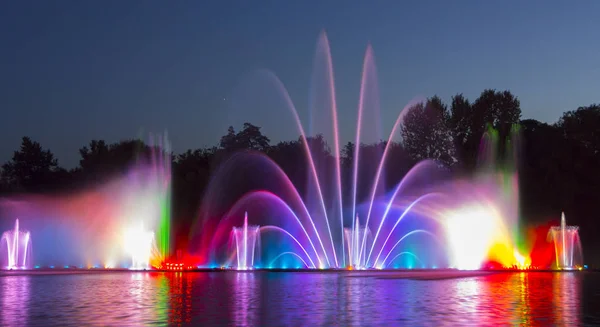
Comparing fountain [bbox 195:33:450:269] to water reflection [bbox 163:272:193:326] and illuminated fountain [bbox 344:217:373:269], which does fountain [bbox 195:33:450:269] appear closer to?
illuminated fountain [bbox 344:217:373:269]

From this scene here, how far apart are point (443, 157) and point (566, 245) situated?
65.8ft

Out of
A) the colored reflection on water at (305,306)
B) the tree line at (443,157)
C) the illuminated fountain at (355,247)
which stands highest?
the tree line at (443,157)

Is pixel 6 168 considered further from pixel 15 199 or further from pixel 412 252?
pixel 412 252

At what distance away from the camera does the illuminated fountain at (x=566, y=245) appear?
165 feet

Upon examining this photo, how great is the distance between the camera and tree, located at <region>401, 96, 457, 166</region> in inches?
2758

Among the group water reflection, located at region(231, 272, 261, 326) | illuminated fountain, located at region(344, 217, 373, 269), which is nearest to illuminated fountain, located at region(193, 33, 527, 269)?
illuminated fountain, located at region(344, 217, 373, 269)

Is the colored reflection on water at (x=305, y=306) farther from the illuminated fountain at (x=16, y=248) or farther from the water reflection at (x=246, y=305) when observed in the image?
the illuminated fountain at (x=16, y=248)

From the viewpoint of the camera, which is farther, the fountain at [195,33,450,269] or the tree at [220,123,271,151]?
the tree at [220,123,271,151]

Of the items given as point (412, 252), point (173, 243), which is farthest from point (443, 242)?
point (173, 243)

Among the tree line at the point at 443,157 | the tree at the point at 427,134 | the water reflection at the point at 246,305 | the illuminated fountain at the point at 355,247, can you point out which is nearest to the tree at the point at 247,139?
the tree line at the point at 443,157

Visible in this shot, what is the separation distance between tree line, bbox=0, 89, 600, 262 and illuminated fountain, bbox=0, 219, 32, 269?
8.39 m

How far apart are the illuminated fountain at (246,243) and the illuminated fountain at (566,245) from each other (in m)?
21.9

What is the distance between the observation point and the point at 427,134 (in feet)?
234

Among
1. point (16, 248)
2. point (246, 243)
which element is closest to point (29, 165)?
point (16, 248)
